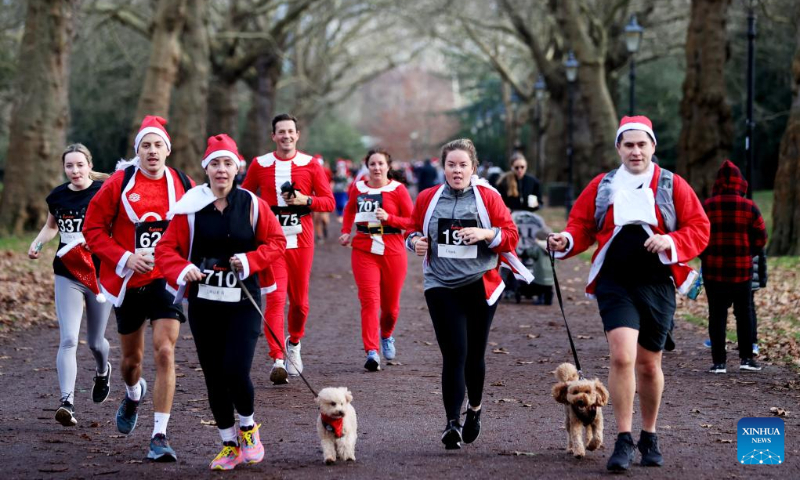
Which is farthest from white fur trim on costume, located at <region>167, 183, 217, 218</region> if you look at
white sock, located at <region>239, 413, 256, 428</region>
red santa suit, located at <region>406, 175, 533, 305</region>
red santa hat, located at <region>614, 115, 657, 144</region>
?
red santa hat, located at <region>614, 115, 657, 144</region>

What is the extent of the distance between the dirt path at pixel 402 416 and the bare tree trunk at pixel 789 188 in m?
5.81

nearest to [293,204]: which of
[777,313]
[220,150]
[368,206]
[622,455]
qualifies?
[368,206]

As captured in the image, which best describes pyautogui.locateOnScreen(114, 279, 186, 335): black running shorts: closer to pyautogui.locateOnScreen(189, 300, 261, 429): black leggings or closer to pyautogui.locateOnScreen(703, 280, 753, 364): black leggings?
pyautogui.locateOnScreen(189, 300, 261, 429): black leggings

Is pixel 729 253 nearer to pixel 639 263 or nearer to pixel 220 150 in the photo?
pixel 639 263

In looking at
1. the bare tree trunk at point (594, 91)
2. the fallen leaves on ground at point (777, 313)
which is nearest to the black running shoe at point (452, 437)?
the fallen leaves on ground at point (777, 313)

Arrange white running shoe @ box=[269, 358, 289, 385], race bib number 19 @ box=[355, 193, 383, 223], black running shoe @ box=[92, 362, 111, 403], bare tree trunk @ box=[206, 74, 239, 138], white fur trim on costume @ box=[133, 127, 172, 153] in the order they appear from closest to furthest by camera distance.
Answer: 1. white fur trim on costume @ box=[133, 127, 172, 153]
2. black running shoe @ box=[92, 362, 111, 403]
3. white running shoe @ box=[269, 358, 289, 385]
4. race bib number 19 @ box=[355, 193, 383, 223]
5. bare tree trunk @ box=[206, 74, 239, 138]

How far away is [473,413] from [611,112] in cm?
2418

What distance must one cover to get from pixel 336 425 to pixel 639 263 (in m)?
1.96

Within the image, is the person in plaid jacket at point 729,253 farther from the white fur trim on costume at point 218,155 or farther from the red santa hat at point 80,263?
the red santa hat at point 80,263

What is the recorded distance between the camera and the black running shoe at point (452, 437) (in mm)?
6832

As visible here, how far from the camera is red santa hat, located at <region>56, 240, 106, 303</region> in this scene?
25.7 feet

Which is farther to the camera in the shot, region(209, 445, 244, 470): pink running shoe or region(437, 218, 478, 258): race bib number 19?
region(437, 218, 478, 258): race bib number 19

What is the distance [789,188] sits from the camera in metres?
A: 17.7

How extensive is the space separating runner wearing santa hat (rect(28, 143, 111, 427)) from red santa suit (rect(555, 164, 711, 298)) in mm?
→ 3270
